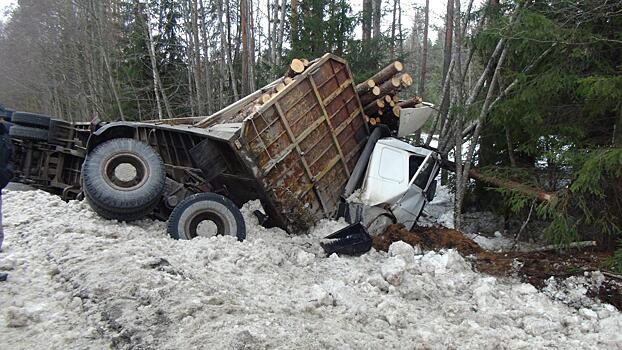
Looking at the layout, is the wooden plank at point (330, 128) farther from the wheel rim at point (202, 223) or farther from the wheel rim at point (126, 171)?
the wheel rim at point (126, 171)

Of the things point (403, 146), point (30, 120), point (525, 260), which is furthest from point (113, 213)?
point (525, 260)

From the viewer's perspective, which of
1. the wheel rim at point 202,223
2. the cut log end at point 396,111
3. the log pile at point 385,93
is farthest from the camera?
the cut log end at point 396,111

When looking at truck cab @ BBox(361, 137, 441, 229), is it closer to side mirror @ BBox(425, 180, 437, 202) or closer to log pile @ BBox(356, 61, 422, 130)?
side mirror @ BBox(425, 180, 437, 202)

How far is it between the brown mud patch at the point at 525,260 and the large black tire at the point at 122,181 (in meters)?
3.32

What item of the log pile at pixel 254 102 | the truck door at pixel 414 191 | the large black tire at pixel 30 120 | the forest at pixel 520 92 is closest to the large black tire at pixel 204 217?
the log pile at pixel 254 102

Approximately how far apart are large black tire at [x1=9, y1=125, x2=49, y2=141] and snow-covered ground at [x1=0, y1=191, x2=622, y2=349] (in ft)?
3.31

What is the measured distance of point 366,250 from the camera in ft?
20.5

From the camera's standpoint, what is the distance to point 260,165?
6.37 m

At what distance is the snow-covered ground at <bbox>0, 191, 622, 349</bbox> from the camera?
334cm

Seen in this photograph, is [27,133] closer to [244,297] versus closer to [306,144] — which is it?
[306,144]

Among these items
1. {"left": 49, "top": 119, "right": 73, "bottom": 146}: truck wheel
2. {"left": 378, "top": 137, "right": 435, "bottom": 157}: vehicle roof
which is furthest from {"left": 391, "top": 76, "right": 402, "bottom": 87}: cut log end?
{"left": 49, "top": 119, "right": 73, "bottom": 146}: truck wheel

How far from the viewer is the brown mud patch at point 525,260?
5.24 metres

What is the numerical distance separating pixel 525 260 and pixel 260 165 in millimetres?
4055

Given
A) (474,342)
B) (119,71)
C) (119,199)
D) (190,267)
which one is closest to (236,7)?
(119,71)
